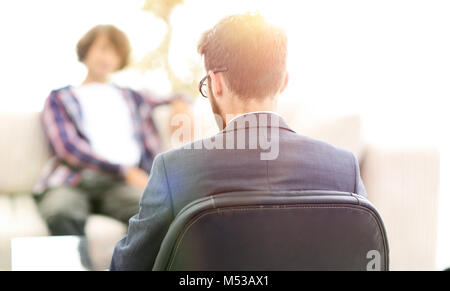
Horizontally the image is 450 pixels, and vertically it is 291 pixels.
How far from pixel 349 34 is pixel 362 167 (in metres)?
0.94

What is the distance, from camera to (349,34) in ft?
8.11

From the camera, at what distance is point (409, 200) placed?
5.60 feet

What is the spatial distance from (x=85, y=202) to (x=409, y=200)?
3.96 ft

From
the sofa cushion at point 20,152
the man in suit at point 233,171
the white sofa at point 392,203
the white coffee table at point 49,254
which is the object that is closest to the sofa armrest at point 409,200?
the white sofa at point 392,203

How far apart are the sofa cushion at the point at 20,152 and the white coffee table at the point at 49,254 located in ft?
2.65

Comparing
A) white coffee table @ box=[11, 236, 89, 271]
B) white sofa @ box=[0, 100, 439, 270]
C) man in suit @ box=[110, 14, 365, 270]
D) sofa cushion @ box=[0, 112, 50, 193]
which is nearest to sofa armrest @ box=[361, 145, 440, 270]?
white sofa @ box=[0, 100, 439, 270]

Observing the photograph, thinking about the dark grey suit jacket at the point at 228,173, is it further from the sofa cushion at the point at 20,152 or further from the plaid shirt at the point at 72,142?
the sofa cushion at the point at 20,152

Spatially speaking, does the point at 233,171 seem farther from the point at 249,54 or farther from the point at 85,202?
the point at 85,202


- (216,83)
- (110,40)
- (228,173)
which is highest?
(110,40)

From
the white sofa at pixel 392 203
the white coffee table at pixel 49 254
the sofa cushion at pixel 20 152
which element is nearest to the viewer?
the white coffee table at pixel 49 254

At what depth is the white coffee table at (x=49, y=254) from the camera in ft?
3.74

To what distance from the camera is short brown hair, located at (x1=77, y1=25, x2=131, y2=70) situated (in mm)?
2074

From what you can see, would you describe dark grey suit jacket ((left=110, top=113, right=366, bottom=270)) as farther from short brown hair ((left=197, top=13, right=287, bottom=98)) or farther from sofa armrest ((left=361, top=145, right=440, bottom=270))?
sofa armrest ((left=361, top=145, right=440, bottom=270))

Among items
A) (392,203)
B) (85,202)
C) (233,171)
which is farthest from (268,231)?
(85,202)
